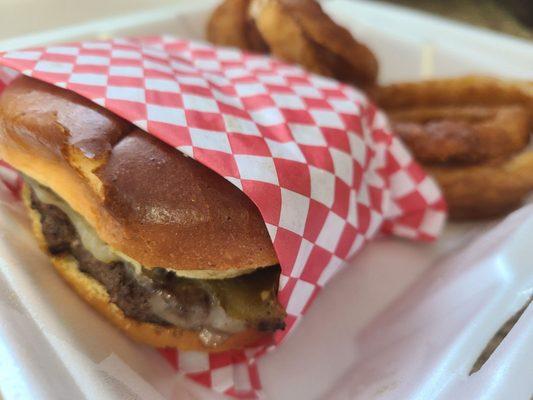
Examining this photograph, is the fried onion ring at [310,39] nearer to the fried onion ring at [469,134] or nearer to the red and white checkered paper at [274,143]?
the red and white checkered paper at [274,143]

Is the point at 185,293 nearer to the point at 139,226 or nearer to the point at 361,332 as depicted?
the point at 139,226

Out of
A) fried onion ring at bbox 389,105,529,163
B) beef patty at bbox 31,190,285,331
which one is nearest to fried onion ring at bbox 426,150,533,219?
fried onion ring at bbox 389,105,529,163

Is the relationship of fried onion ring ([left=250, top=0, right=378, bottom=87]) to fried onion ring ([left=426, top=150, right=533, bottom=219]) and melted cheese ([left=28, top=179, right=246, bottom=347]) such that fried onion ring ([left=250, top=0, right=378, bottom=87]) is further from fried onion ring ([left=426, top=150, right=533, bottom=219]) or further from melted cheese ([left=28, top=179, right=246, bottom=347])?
melted cheese ([left=28, top=179, right=246, bottom=347])

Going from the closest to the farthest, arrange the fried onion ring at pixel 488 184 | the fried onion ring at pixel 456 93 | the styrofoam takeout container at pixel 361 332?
the styrofoam takeout container at pixel 361 332 → the fried onion ring at pixel 488 184 → the fried onion ring at pixel 456 93

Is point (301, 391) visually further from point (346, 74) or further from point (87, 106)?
point (346, 74)

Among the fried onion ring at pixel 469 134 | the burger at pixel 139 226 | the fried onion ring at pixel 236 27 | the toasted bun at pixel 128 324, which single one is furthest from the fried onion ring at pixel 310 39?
the toasted bun at pixel 128 324

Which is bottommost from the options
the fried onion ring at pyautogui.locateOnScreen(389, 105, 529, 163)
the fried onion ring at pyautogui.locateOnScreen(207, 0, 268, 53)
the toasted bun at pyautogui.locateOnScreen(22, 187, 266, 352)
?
the toasted bun at pyautogui.locateOnScreen(22, 187, 266, 352)

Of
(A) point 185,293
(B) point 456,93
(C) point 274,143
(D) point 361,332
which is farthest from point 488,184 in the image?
(A) point 185,293
